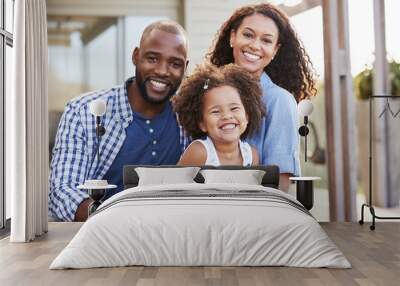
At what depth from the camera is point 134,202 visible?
14.9 feet

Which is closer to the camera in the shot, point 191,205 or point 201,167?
point 191,205

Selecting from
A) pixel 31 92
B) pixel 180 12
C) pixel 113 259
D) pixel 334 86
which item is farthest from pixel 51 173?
pixel 334 86

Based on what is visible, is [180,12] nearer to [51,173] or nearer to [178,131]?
[178,131]

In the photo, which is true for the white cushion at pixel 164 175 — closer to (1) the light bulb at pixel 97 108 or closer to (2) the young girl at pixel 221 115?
(2) the young girl at pixel 221 115

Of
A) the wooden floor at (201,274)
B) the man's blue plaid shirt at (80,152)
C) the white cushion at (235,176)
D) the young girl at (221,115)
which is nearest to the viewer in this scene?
the wooden floor at (201,274)

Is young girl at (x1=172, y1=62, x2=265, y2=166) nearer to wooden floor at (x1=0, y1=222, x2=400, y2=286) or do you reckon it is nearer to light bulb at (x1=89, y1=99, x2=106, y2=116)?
light bulb at (x1=89, y1=99, x2=106, y2=116)

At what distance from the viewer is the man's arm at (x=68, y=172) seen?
6.68 meters

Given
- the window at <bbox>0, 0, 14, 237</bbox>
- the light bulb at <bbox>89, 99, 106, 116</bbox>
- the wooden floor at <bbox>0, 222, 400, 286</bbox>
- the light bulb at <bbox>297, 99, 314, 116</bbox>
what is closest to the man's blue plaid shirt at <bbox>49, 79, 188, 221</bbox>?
the light bulb at <bbox>89, 99, 106, 116</bbox>

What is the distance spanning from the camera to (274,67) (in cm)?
666

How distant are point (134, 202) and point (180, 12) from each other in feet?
9.98

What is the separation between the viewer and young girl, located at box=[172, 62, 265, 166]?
655cm

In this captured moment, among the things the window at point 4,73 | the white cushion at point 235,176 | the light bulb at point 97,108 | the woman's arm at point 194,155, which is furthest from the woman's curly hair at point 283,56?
the window at point 4,73

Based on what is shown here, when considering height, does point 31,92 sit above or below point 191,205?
above

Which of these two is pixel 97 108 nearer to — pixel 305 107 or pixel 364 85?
pixel 305 107
